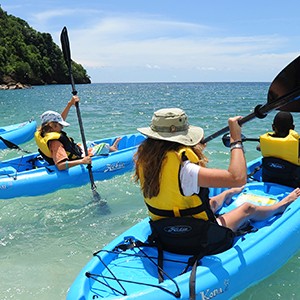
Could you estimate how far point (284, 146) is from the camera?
432 centimetres

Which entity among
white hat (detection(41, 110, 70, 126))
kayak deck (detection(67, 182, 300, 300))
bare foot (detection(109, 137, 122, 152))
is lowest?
kayak deck (detection(67, 182, 300, 300))

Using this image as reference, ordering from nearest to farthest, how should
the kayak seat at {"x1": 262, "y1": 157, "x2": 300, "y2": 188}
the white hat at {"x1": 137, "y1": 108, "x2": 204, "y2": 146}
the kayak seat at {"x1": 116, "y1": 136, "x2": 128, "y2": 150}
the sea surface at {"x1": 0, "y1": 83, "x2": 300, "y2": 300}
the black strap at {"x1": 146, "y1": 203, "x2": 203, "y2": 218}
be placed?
the white hat at {"x1": 137, "y1": 108, "x2": 204, "y2": 146}, the black strap at {"x1": 146, "y1": 203, "x2": 203, "y2": 218}, the sea surface at {"x1": 0, "y1": 83, "x2": 300, "y2": 300}, the kayak seat at {"x1": 262, "y1": 157, "x2": 300, "y2": 188}, the kayak seat at {"x1": 116, "y1": 136, "x2": 128, "y2": 150}

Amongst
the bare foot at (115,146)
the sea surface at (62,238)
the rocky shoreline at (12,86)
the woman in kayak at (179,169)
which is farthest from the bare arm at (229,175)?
the rocky shoreline at (12,86)

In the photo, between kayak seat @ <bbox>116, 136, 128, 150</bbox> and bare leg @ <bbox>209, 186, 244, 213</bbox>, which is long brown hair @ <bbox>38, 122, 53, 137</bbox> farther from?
bare leg @ <bbox>209, 186, 244, 213</bbox>

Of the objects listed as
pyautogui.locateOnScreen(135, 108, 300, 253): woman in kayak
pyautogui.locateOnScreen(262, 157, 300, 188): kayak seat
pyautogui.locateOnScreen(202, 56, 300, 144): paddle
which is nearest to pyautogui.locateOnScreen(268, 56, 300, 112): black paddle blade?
pyautogui.locateOnScreen(202, 56, 300, 144): paddle

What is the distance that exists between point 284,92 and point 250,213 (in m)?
1.08

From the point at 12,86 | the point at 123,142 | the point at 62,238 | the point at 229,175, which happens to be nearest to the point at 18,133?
the point at 123,142

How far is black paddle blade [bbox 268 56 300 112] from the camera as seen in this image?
3.10 m

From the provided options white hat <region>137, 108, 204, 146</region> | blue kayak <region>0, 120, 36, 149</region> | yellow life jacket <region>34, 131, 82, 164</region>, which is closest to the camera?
white hat <region>137, 108, 204, 146</region>

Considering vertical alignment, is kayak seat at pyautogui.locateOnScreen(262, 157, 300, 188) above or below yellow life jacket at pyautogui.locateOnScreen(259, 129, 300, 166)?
below

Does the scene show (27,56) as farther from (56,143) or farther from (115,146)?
(56,143)

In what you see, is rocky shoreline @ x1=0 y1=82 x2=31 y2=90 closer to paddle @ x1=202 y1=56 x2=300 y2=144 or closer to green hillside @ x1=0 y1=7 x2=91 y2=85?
green hillside @ x1=0 y1=7 x2=91 y2=85

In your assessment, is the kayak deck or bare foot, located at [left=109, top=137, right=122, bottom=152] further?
bare foot, located at [left=109, top=137, right=122, bottom=152]

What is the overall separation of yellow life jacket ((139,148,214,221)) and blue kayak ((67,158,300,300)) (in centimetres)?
35
